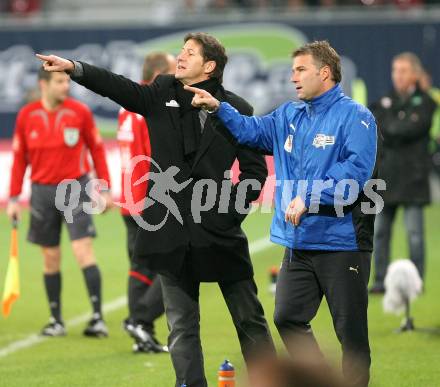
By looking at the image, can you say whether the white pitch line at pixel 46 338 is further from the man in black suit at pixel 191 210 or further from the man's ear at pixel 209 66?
the man's ear at pixel 209 66

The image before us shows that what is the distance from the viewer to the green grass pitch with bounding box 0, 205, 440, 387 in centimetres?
716

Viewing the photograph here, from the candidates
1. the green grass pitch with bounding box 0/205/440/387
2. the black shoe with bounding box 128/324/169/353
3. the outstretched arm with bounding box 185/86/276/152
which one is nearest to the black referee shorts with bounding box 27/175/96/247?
the green grass pitch with bounding box 0/205/440/387

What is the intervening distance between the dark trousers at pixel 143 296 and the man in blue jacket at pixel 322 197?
2305 mm

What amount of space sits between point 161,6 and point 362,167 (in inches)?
662

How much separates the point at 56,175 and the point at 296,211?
3.76 m

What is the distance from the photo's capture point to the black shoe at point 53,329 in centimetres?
876

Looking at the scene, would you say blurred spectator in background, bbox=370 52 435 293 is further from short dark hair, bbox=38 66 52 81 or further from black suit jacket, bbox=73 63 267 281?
black suit jacket, bbox=73 63 267 281

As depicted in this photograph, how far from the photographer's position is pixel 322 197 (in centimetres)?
550

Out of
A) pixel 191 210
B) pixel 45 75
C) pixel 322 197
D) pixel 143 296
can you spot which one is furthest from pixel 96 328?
pixel 322 197

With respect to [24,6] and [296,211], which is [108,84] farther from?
[24,6]

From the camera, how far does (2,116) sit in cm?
2164

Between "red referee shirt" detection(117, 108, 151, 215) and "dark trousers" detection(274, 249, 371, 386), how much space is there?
2.05 m

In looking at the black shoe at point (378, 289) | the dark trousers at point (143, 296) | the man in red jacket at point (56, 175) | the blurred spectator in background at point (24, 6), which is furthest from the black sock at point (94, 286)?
the blurred spectator in background at point (24, 6)

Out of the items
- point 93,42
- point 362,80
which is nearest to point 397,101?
point 362,80
